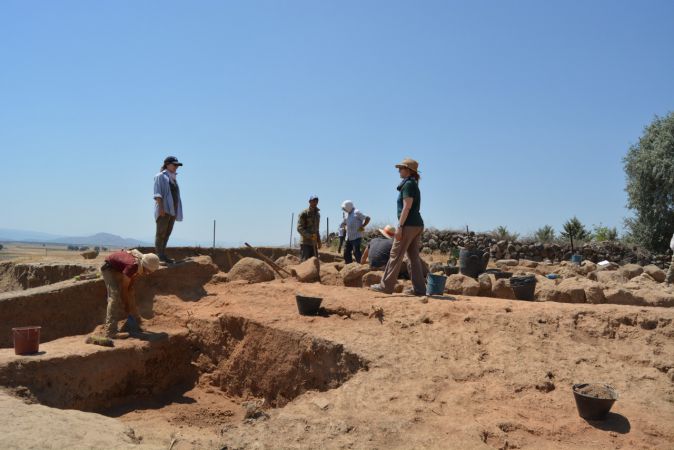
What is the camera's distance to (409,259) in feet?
23.4

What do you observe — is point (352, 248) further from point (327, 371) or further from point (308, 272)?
point (327, 371)

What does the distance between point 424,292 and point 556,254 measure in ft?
38.8

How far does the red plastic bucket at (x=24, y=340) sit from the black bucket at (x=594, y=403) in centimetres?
524

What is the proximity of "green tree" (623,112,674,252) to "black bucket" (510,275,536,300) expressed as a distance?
15896mm

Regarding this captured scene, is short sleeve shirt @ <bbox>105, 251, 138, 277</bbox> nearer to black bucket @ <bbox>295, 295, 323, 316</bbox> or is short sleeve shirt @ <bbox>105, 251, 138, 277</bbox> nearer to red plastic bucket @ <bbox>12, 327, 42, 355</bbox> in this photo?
red plastic bucket @ <bbox>12, 327, 42, 355</bbox>

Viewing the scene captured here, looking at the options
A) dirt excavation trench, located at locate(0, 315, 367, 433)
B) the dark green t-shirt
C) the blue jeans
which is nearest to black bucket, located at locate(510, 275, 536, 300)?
the dark green t-shirt

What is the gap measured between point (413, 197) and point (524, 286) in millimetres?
1736

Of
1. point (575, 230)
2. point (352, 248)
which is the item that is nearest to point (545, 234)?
point (575, 230)

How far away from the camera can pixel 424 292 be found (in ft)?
23.0

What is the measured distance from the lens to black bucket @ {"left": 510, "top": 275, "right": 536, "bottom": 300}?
23.0 feet

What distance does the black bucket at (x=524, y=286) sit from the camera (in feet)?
23.0

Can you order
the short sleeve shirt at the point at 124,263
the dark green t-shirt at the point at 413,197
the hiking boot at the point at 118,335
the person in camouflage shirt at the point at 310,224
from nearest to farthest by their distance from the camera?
the short sleeve shirt at the point at 124,263 < the hiking boot at the point at 118,335 < the dark green t-shirt at the point at 413,197 < the person in camouflage shirt at the point at 310,224

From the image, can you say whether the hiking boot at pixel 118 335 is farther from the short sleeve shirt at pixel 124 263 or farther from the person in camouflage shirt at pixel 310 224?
the person in camouflage shirt at pixel 310 224

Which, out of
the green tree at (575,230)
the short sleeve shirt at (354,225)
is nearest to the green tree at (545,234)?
the green tree at (575,230)
